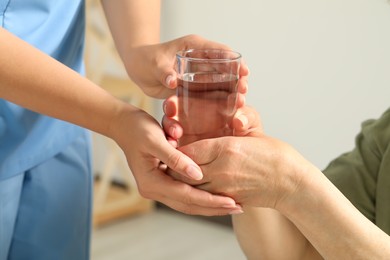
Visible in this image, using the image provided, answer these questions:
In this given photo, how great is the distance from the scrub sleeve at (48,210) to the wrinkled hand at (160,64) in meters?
0.24

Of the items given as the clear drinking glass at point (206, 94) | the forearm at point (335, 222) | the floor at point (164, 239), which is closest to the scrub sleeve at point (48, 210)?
the clear drinking glass at point (206, 94)

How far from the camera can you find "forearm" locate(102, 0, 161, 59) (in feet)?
5.01

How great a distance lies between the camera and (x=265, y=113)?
2832mm

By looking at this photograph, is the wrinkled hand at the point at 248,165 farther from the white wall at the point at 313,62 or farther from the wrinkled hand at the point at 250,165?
the white wall at the point at 313,62

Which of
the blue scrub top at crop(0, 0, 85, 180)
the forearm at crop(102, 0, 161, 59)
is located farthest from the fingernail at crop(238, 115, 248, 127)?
the blue scrub top at crop(0, 0, 85, 180)

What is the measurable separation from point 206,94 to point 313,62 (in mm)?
1570

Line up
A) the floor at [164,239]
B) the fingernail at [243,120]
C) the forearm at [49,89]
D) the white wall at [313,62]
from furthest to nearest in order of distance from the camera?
the floor at [164,239], the white wall at [313,62], the fingernail at [243,120], the forearm at [49,89]

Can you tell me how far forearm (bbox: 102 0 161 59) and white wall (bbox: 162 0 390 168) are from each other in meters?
1.16

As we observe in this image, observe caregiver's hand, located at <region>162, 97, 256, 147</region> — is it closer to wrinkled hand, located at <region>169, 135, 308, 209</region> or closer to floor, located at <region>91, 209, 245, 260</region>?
wrinkled hand, located at <region>169, 135, 308, 209</region>

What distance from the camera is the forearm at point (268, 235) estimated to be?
55.5 inches

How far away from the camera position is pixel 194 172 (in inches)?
45.9

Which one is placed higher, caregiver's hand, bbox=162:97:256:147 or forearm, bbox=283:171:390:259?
caregiver's hand, bbox=162:97:256:147

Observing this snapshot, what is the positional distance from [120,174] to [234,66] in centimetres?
256

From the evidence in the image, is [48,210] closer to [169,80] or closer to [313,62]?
[169,80]
